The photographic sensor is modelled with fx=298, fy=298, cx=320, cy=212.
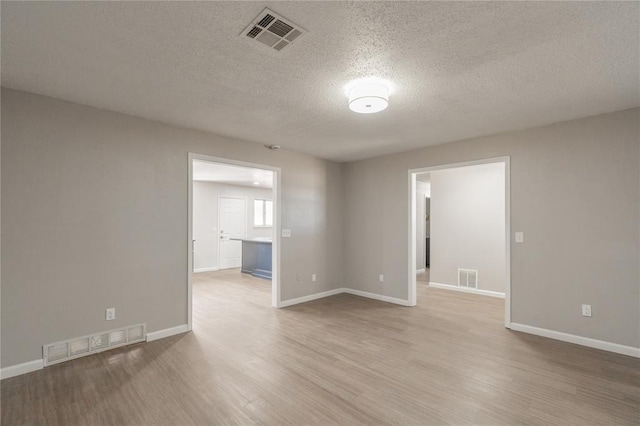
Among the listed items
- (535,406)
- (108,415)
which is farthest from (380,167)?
(108,415)

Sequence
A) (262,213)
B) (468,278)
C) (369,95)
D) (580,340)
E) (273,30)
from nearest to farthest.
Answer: (273,30), (369,95), (580,340), (468,278), (262,213)

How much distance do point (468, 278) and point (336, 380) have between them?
4.42 metres

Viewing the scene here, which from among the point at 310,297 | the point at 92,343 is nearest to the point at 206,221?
the point at 310,297

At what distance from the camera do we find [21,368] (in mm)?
2664

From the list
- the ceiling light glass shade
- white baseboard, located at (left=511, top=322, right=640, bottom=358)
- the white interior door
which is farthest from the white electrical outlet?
the white interior door

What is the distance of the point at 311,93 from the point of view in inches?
111

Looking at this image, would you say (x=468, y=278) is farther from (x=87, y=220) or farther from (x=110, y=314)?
(x=87, y=220)

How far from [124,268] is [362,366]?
108 inches

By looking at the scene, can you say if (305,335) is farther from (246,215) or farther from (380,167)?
(246,215)

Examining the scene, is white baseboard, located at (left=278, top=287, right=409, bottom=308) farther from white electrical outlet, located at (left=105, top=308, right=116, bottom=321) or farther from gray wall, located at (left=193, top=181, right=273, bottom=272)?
gray wall, located at (left=193, top=181, right=273, bottom=272)

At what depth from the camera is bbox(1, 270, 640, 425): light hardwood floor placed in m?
2.11

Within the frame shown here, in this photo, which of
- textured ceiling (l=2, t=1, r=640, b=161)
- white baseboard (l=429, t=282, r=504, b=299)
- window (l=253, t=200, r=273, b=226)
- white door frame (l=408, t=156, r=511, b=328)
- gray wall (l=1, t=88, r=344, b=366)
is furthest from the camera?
window (l=253, t=200, r=273, b=226)

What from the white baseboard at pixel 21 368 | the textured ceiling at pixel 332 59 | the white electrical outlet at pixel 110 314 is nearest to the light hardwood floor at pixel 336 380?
the white baseboard at pixel 21 368

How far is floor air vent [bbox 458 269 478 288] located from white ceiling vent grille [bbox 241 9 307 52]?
5.56 metres
